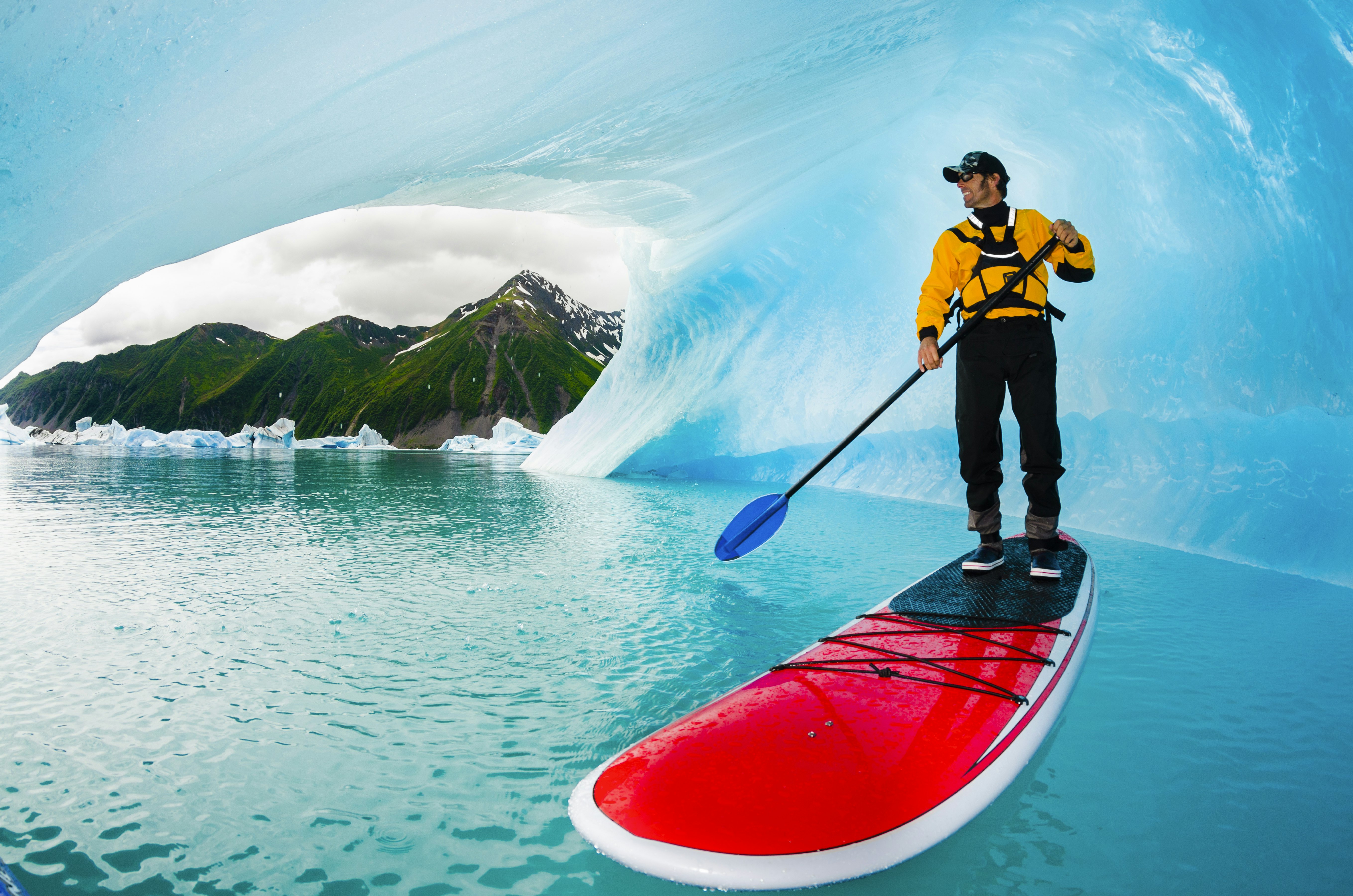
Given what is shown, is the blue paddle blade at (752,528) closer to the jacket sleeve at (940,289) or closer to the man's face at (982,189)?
the jacket sleeve at (940,289)

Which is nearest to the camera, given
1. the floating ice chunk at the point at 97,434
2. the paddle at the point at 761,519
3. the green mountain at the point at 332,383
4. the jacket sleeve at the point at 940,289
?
the jacket sleeve at the point at 940,289

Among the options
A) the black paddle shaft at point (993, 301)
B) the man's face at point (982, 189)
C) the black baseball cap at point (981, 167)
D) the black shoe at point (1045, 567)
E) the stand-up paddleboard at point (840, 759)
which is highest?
the black baseball cap at point (981, 167)

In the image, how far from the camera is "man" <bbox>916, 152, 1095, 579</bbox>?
10.9 ft

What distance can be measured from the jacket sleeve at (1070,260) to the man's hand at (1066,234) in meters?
0.02

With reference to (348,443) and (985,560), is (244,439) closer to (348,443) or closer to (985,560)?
(348,443)

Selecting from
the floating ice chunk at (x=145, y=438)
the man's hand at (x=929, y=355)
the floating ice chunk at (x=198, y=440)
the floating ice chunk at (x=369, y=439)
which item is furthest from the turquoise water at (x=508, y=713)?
the floating ice chunk at (x=369, y=439)

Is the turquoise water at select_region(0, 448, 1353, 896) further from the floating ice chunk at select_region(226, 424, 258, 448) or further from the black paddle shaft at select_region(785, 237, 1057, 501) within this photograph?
the floating ice chunk at select_region(226, 424, 258, 448)

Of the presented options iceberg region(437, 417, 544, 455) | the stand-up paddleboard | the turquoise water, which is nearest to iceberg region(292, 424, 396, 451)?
iceberg region(437, 417, 544, 455)

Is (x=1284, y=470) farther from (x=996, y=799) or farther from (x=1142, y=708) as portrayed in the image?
(x=996, y=799)

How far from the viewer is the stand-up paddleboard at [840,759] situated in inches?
63.2

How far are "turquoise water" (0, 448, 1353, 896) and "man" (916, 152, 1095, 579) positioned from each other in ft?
3.04

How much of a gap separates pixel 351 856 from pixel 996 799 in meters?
1.77

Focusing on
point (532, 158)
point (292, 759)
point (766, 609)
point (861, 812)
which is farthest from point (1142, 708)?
point (532, 158)

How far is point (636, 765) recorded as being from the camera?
6.34 ft
